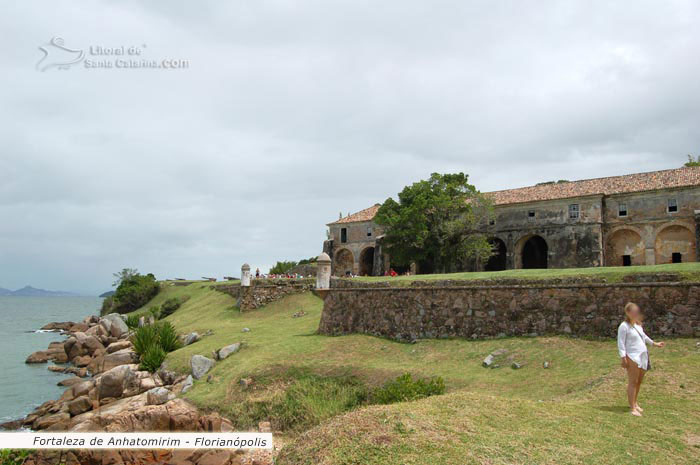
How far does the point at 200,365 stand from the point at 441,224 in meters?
21.7

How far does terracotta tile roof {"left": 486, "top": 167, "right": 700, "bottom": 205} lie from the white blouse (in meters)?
26.1

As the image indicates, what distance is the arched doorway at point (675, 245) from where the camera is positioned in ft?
94.5

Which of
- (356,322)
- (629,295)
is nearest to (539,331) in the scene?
(629,295)

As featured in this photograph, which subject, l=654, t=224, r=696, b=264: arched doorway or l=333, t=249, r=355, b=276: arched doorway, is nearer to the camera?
l=654, t=224, r=696, b=264: arched doorway

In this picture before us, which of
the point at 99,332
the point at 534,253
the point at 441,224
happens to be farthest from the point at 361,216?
the point at 99,332

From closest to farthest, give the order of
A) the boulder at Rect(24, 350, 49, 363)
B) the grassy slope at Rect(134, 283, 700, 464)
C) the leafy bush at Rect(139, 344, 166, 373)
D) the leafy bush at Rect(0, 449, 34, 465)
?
the grassy slope at Rect(134, 283, 700, 464)
the leafy bush at Rect(0, 449, 34, 465)
the leafy bush at Rect(139, 344, 166, 373)
the boulder at Rect(24, 350, 49, 363)

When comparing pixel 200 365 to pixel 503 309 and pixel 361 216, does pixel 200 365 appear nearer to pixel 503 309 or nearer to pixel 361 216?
pixel 503 309

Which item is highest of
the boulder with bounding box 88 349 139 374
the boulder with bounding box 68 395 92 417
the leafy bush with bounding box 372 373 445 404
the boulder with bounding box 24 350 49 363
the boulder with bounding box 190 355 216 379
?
the leafy bush with bounding box 372 373 445 404

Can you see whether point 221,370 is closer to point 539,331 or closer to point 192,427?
point 192,427

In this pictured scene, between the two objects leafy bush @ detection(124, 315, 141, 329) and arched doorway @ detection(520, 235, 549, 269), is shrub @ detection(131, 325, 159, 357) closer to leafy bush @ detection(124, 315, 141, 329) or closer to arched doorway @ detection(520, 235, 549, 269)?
leafy bush @ detection(124, 315, 141, 329)

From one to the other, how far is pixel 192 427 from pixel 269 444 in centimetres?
448

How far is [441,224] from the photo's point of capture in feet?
111

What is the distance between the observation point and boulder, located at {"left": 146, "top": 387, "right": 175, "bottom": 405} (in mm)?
13836

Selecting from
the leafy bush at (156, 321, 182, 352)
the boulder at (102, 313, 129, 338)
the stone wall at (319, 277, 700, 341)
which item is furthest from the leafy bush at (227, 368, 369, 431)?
the boulder at (102, 313, 129, 338)
